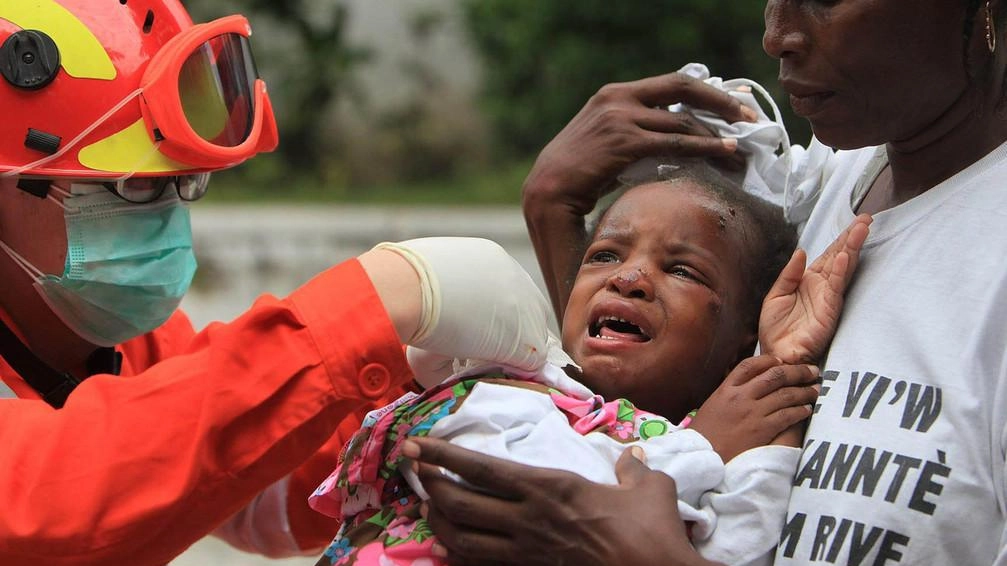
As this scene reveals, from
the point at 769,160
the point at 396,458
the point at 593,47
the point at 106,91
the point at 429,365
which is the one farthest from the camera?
the point at 593,47

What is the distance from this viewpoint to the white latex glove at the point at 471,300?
228 cm

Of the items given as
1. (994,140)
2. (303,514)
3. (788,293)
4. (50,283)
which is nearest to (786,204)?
(788,293)

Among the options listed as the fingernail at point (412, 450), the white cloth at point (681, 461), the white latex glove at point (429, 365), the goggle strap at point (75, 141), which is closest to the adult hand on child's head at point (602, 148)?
the white latex glove at point (429, 365)

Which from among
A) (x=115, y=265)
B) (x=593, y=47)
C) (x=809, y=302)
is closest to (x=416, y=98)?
(x=593, y=47)

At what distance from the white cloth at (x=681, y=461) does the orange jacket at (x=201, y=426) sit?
169 mm

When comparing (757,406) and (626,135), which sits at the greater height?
→ (626,135)

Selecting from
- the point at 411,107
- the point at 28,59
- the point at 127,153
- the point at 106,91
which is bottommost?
the point at 411,107

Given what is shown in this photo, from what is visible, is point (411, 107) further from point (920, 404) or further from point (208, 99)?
point (920, 404)

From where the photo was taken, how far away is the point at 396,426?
2520mm

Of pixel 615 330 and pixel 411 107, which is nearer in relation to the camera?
pixel 615 330

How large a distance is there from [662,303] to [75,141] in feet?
4.47

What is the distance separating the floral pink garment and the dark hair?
52 cm

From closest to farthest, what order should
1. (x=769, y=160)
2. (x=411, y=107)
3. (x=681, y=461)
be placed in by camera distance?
(x=681, y=461) → (x=769, y=160) → (x=411, y=107)

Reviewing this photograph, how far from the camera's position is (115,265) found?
310 cm
